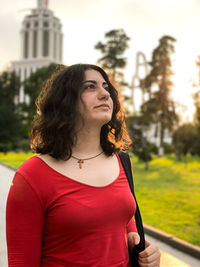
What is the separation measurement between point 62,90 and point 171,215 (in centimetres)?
586

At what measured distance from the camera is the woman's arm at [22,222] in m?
1.42

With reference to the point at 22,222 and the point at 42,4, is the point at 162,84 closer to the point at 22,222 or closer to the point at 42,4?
the point at 22,222

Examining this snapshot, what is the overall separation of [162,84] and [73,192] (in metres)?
27.1

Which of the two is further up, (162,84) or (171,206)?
(162,84)

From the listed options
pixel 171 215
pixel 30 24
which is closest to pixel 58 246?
pixel 171 215

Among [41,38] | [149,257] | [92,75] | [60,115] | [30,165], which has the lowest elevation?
[149,257]

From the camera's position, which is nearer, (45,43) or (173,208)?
(173,208)

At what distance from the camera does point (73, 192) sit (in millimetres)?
1500

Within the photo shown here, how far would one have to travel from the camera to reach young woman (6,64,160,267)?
4.70ft

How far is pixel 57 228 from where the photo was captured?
4.77 ft

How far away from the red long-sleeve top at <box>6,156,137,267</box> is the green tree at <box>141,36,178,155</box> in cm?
2531

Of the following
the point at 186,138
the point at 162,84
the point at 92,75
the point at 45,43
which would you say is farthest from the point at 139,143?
the point at 45,43

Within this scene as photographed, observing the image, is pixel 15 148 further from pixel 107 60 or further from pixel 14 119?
pixel 107 60

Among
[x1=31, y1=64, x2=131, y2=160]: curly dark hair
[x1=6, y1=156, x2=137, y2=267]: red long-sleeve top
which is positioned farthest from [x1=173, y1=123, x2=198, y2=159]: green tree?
[x1=6, y1=156, x2=137, y2=267]: red long-sleeve top
